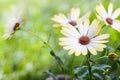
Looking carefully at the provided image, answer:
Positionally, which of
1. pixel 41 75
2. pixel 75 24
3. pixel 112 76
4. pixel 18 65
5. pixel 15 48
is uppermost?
pixel 15 48

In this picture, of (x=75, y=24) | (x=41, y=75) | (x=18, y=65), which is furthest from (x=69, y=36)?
(x=18, y=65)

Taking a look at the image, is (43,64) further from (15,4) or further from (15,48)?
(15,4)

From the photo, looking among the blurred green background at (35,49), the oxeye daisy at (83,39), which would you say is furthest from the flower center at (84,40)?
the blurred green background at (35,49)

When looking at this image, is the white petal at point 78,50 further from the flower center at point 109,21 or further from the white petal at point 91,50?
the flower center at point 109,21

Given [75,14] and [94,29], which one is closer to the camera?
[94,29]

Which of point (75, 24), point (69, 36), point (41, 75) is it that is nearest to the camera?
point (69, 36)

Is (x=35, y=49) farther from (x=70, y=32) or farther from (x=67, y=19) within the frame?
(x=70, y=32)

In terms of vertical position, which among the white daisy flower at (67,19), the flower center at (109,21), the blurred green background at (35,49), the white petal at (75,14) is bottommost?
the flower center at (109,21)

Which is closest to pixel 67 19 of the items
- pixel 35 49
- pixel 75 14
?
pixel 75 14
